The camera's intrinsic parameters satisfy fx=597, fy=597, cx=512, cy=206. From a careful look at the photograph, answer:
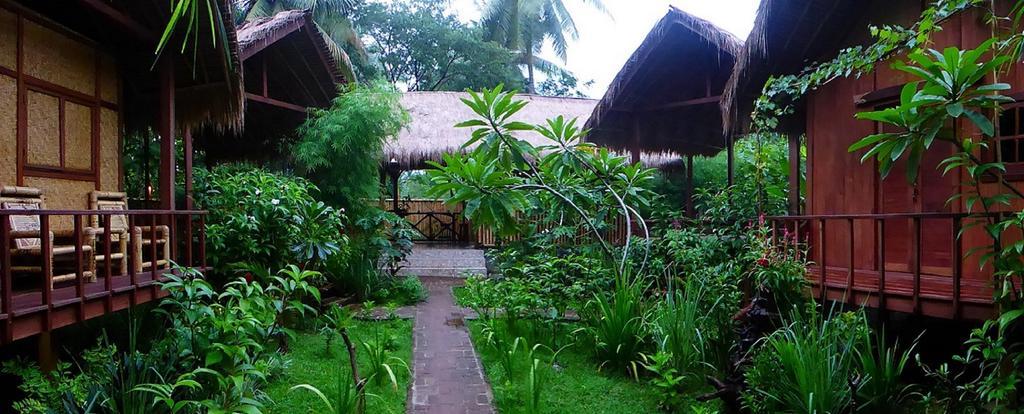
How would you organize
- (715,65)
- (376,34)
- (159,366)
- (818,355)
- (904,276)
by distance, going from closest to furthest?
1. (818,355)
2. (159,366)
3. (904,276)
4. (715,65)
5. (376,34)

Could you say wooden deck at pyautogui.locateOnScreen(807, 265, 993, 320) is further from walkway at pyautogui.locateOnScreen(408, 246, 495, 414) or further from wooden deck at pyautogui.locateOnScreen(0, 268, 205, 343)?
wooden deck at pyautogui.locateOnScreen(0, 268, 205, 343)

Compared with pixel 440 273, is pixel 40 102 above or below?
above

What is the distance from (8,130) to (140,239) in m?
1.33

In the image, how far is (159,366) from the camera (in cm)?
334

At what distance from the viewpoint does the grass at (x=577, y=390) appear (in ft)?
12.2

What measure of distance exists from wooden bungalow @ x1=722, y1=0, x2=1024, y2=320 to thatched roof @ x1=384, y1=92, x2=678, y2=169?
5726 millimetres

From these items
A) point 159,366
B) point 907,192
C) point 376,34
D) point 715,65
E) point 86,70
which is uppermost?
point 376,34

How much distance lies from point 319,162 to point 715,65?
4837mm

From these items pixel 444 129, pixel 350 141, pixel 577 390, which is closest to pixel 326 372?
pixel 577 390

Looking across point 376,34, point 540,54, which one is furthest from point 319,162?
point 540,54

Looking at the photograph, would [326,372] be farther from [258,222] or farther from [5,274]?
[5,274]

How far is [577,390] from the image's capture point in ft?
13.2

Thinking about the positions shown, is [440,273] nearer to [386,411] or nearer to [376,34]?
[386,411]

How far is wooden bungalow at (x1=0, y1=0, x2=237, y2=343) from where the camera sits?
3826 mm
